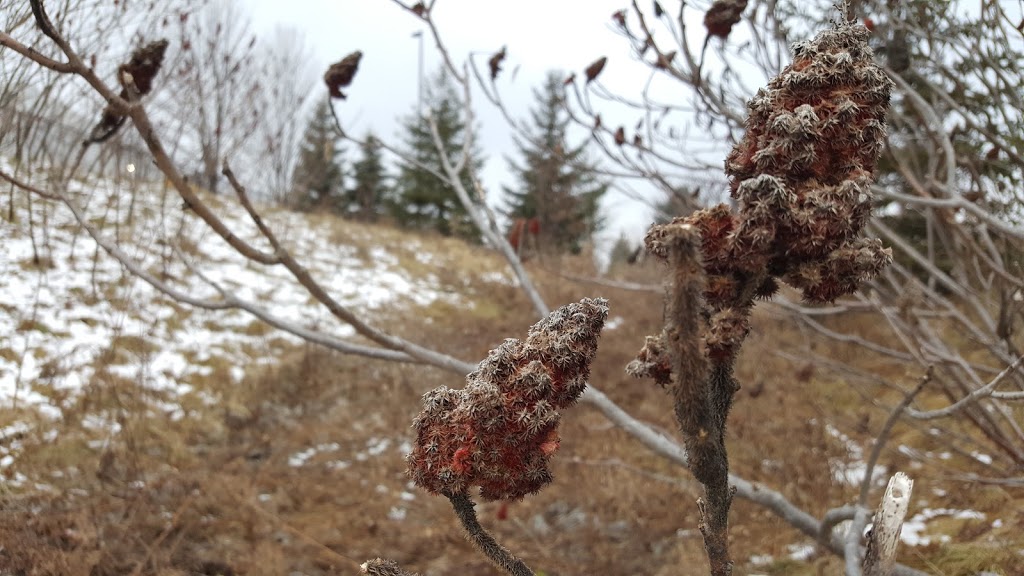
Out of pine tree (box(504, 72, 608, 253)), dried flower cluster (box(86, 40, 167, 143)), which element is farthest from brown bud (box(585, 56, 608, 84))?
pine tree (box(504, 72, 608, 253))

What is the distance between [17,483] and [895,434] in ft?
25.8

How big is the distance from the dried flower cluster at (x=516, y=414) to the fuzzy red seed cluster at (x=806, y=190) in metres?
0.17

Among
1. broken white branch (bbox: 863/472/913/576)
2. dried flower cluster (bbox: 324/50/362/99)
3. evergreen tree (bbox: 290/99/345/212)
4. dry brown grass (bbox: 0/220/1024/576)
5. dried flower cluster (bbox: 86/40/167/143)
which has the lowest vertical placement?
dry brown grass (bbox: 0/220/1024/576)

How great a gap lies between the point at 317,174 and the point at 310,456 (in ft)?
43.1

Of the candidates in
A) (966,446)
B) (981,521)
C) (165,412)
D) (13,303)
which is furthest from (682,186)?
(13,303)

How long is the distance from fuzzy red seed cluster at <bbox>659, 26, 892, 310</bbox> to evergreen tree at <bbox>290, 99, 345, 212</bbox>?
13.9m

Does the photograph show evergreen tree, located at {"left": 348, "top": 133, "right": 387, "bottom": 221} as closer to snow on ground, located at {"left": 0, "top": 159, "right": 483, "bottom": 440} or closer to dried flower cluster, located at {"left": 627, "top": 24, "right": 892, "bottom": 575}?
snow on ground, located at {"left": 0, "top": 159, "right": 483, "bottom": 440}

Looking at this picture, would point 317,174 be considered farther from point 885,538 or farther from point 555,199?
point 885,538

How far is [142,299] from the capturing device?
904 cm

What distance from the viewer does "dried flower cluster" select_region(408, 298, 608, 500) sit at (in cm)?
76

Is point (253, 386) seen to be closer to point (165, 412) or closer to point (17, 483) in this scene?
point (165, 412)

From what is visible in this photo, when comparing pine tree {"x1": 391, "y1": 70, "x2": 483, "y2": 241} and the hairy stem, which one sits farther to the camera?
pine tree {"x1": 391, "y1": 70, "x2": 483, "y2": 241}

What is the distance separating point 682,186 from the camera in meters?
4.70

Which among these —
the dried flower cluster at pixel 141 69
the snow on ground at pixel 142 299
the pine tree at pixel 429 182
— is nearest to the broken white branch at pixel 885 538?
the dried flower cluster at pixel 141 69
